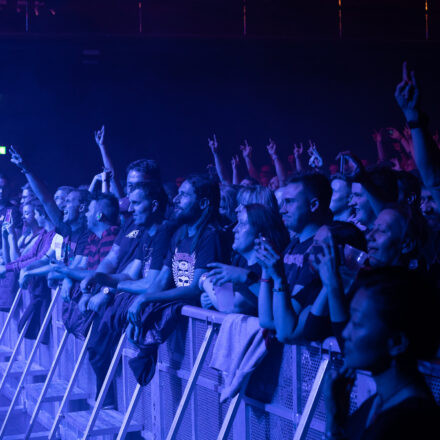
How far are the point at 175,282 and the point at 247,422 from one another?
121 cm

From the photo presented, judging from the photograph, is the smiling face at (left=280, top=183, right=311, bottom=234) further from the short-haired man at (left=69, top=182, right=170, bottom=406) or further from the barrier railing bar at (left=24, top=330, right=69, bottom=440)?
the barrier railing bar at (left=24, top=330, right=69, bottom=440)

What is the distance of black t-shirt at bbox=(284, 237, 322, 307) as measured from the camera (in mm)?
2988

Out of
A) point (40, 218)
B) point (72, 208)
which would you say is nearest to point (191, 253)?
point (72, 208)

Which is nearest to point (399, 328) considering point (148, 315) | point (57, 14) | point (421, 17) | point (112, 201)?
point (148, 315)

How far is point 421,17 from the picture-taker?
40.4 ft

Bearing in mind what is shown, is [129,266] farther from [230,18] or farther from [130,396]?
[230,18]

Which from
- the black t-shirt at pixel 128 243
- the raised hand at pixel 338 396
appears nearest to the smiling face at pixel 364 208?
the black t-shirt at pixel 128 243

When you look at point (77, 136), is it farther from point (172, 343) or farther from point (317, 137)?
point (172, 343)

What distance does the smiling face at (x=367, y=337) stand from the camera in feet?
5.63

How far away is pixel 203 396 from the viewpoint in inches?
150

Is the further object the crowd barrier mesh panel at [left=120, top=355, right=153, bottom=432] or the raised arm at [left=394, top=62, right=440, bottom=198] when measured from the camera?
the crowd barrier mesh panel at [left=120, top=355, right=153, bottom=432]

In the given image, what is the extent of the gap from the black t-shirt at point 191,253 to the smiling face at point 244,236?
41cm

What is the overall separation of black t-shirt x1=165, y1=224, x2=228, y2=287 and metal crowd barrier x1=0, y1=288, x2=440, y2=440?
0.31 m

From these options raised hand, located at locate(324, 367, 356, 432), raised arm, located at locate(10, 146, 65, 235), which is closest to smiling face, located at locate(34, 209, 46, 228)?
raised arm, located at locate(10, 146, 65, 235)
